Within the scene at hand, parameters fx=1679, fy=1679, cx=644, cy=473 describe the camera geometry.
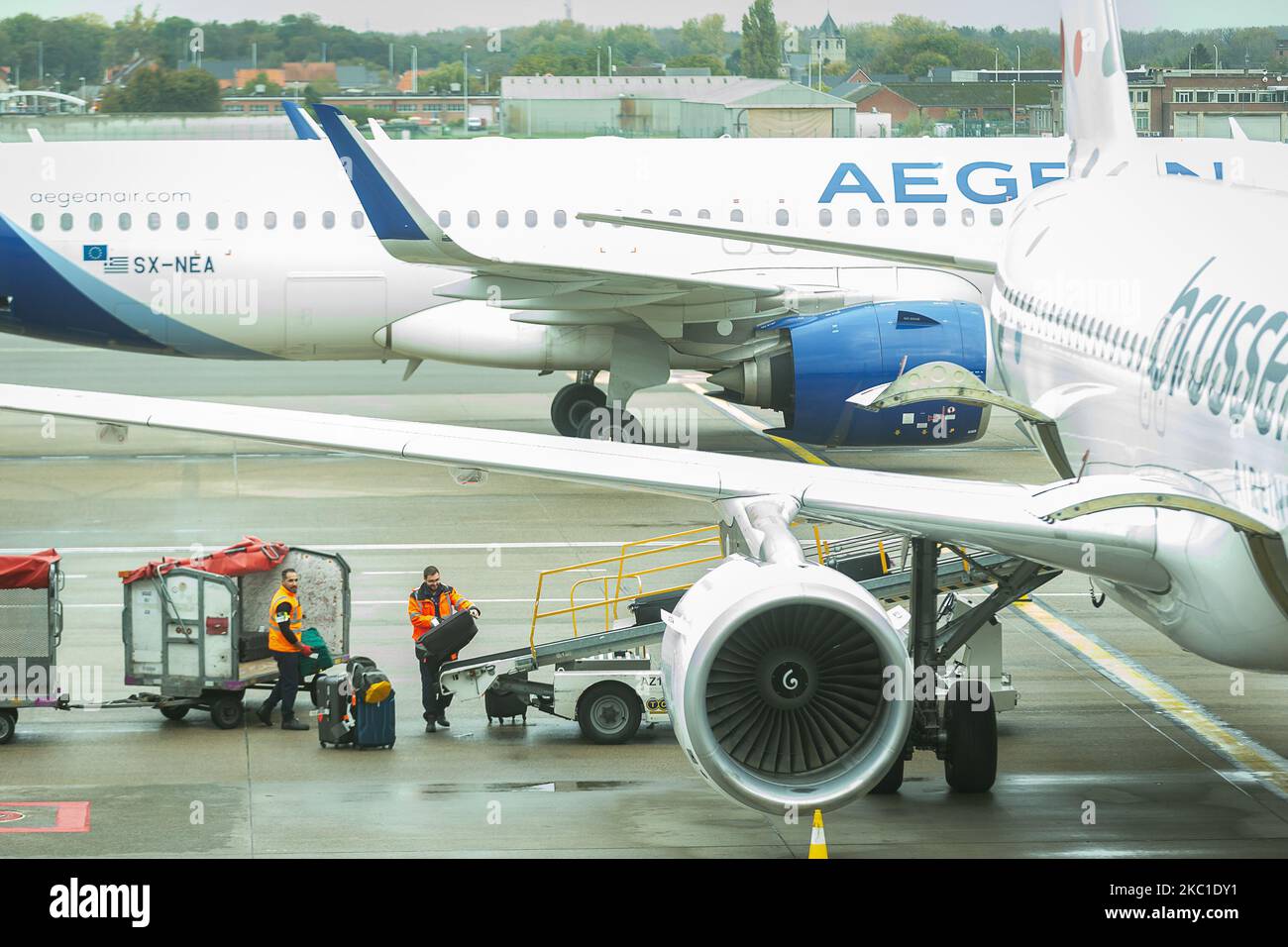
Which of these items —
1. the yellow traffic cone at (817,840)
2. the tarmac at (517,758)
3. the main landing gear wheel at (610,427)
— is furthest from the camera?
the main landing gear wheel at (610,427)

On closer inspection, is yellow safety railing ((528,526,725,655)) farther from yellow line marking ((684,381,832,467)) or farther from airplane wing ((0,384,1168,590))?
airplane wing ((0,384,1168,590))

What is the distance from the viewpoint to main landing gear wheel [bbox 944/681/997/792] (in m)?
13.2

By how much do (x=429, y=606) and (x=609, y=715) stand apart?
7.26 ft

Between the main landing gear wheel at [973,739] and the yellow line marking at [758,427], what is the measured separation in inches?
457

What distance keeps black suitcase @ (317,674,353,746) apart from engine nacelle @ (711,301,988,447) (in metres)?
11.6

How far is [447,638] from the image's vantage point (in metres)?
15.4

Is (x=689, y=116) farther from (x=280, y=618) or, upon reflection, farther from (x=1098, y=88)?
(x=280, y=618)

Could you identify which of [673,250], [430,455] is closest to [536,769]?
[430,455]

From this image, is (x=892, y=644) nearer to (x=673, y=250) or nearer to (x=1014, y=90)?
(x=673, y=250)

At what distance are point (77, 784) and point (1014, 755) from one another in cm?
782

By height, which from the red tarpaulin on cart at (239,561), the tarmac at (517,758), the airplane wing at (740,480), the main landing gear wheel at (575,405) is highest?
the airplane wing at (740,480)

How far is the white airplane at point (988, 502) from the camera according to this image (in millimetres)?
10008

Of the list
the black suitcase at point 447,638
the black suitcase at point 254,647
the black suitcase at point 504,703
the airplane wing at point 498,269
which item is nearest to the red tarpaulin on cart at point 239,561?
the black suitcase at point 254,647

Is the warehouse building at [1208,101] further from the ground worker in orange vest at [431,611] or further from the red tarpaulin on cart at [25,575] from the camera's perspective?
the red tarpaulin on cart at [25,575]
